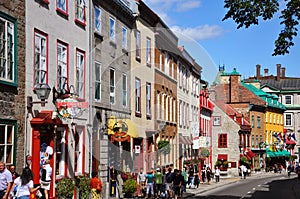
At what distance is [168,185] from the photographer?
26906 mm

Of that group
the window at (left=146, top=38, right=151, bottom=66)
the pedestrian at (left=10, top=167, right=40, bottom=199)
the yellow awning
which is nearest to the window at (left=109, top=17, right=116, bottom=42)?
the window at (left=146, top=38, right=151, bottom=66)

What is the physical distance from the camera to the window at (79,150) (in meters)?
22.7

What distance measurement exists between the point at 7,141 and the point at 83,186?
5.57 meters

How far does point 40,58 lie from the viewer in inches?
750

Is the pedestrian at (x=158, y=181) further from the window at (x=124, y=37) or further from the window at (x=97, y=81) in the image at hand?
the window at (x=124, y=37)

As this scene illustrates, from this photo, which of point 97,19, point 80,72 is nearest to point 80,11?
point 97,19

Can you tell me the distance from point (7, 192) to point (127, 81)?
28.3 feet

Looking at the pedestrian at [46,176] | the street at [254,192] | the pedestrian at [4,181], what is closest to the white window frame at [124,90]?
the pedestrian at [46,176]

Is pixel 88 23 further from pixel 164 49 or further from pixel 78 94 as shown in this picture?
pixel 164 49

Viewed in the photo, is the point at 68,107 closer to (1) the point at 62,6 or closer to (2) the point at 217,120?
(1) the point at 62,6

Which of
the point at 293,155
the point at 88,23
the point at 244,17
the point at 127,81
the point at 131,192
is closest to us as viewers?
the point at 244,17

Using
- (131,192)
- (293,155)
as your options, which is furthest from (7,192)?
(293,155)

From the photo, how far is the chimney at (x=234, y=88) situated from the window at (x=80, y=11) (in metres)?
54.4

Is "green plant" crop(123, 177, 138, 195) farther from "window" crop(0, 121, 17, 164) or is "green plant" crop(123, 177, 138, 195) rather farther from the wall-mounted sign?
"window" crop(0, 121, 17, 164)
